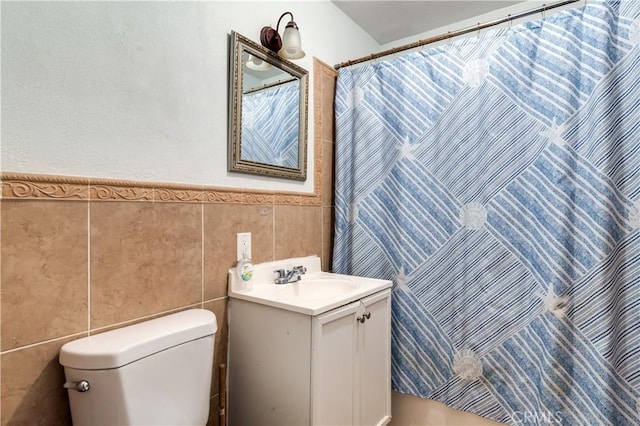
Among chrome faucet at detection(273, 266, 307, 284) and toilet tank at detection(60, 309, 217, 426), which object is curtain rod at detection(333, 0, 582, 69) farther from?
toilet tank at detection(60, 309, 217, 426)

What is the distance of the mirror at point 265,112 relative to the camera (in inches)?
55.4

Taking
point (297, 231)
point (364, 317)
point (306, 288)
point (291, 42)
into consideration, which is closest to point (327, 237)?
point (297, 231)

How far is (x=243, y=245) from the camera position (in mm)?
1444

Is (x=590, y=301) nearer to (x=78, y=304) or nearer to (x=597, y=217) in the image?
(x=597, y=217)

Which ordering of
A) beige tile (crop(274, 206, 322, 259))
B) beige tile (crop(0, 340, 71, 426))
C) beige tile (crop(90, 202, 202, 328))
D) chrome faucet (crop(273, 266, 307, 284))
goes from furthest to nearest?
beige tile (crop(274, 206, 322, 259))
chrome faucet (crop(273, 266, 307, 284))
beige tile (crop(90, 202, 202, 328))
beige tile (crop(0, 340, 71, 426))

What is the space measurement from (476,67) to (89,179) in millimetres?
1639

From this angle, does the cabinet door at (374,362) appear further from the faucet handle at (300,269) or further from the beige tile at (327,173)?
the beige tile at (327,173)

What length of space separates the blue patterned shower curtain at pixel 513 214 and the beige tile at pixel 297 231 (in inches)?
8.7

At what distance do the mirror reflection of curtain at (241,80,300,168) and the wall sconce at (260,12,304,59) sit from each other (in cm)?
17

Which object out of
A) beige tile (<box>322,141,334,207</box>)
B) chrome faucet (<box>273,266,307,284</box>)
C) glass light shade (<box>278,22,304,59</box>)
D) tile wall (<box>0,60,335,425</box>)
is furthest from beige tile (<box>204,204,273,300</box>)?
glass light shade (<box>278,22,304,59</box>)

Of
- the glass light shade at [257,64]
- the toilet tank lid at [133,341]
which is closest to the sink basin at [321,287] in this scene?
the toilet tank lid at [133,341]

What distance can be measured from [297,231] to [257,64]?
830 millimetres

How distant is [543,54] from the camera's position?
141 centimetres

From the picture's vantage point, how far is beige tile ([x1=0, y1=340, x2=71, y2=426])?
2.79 ft
